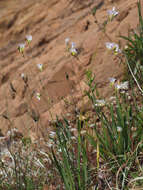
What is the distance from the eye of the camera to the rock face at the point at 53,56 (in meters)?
3.38

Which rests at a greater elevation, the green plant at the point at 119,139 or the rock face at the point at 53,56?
the rock face at the point at 53,56

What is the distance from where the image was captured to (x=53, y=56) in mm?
4035

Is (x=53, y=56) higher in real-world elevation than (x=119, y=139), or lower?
higher

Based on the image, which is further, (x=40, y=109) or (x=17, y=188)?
(x=40, y=109)

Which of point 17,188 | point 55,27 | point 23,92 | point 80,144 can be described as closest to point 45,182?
point 17,188

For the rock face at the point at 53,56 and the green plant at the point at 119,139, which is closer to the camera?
the green plant at the point at 119,139

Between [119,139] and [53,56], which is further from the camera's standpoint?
[53,56]

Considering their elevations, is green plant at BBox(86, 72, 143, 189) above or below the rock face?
below

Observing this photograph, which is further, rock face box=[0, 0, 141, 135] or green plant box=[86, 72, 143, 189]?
rock face box=[0, 0, 141, 135]

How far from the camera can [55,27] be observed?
4.82 m

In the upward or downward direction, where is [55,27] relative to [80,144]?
upward

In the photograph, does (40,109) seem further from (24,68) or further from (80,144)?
(80,144)

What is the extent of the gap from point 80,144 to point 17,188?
1.90 ft

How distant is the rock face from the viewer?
3.38 meters
